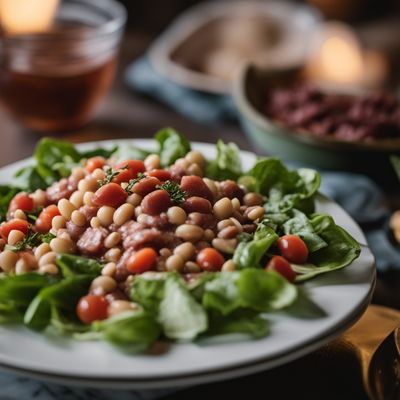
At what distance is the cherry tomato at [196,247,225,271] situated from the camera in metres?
2.19

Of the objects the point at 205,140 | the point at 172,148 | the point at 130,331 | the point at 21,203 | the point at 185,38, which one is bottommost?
the point at 205,140

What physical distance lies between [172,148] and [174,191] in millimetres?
551

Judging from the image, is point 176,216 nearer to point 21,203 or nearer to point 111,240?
point 111,240

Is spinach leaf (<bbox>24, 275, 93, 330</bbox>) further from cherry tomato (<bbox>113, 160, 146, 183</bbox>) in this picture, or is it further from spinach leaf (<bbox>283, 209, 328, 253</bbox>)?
spinach leaf (<bbox>283, 209, 328, 253</bbox>)

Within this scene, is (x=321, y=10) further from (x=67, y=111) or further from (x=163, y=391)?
(x=163, y=391)

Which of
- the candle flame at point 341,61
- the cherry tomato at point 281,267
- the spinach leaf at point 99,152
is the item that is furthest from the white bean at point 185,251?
the candle flame at point 341,61

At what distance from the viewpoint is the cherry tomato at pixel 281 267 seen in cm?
219

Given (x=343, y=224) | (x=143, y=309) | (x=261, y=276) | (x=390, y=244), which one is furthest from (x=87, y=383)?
(x=390, y=244)

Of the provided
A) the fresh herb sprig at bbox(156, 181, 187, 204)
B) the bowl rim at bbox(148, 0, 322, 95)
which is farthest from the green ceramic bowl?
the fresh herb sprig at bbox(156, 181, 187, 204)

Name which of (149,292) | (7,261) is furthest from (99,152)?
(149,292)

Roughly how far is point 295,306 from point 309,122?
192 cm

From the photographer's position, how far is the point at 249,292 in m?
2.04

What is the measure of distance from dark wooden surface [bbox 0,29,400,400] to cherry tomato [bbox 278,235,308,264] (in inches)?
13.0

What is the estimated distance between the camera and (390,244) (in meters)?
3.12
